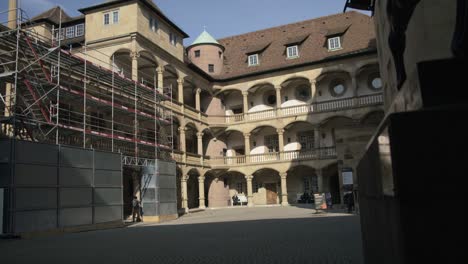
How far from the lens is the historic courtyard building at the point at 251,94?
3128 cm

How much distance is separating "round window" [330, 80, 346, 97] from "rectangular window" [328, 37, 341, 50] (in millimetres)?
3058

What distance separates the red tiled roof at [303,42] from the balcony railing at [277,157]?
7.68 m

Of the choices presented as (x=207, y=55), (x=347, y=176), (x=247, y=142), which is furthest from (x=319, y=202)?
(x=207, y=55)

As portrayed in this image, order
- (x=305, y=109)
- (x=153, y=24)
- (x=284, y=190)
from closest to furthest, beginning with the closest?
(x=153, y=24) → (x=284, y=190) → (x=305, y=109)

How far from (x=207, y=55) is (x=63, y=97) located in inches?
932

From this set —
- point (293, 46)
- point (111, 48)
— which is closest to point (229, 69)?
point (293, 46)

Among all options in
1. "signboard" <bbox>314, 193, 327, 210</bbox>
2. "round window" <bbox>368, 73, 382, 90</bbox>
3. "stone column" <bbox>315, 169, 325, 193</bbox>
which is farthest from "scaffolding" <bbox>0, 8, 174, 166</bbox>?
"round window" <bbox>368, 73, 382, 90</bbox>

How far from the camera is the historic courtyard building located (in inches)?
1232

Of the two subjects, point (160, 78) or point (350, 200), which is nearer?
point (350, 200)

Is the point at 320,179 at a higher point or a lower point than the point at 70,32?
lower

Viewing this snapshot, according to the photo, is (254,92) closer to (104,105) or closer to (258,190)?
(258,190)

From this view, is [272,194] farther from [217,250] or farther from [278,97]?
[217,250]

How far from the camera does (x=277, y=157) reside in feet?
127

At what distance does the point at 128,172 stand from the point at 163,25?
1133 cm
